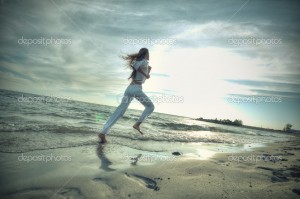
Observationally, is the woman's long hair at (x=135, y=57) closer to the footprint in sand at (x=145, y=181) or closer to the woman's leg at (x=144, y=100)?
the woman's leg at (x=144, y=100)

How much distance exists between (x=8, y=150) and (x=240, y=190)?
14.7 feet

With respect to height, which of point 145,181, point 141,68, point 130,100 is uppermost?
point 141,68

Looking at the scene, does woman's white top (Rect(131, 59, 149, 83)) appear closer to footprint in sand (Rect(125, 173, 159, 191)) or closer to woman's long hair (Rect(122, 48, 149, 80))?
woman's long hair (Rect(122, 48, 149, 80))

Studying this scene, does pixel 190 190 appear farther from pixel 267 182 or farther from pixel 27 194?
pixel 27 194

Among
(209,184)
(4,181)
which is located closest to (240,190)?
(209,184)

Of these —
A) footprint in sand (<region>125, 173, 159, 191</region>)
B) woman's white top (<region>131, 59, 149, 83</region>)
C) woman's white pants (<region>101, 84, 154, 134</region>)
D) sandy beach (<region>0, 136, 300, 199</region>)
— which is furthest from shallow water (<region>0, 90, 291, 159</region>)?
woman's white top (<region>131, 59, 149, 83</region>)

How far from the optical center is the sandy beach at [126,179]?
253 centimetres

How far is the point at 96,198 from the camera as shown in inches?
92.2

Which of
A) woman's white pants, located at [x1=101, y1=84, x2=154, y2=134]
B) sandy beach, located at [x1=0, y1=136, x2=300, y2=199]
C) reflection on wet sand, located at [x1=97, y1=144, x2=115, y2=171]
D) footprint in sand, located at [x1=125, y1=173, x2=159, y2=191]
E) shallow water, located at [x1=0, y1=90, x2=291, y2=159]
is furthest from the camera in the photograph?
woman's white pants, located at [x1=101, y1=84, x2=154, y2=134]

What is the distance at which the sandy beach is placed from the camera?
99.6 inches

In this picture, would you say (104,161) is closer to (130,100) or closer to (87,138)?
(130,100)

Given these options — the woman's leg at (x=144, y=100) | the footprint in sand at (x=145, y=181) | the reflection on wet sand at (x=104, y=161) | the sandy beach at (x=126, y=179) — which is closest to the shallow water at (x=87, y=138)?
the reflection on wet sand at (x=104, y=161)

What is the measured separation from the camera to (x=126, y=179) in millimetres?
3014

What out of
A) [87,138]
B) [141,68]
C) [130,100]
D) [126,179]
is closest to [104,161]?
[126,179]
